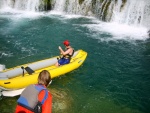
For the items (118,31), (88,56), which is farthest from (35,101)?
(118,31)

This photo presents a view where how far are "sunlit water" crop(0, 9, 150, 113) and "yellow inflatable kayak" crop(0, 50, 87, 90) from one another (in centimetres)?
42

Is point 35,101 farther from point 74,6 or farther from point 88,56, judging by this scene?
point 74,6

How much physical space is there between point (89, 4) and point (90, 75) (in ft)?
33.8

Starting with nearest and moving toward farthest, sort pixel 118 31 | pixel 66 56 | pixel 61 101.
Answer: pixel 61 101 → pixel 66 56 → pixel 118 31

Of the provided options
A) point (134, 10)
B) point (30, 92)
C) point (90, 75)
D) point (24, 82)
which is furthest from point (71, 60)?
point (134, 10)

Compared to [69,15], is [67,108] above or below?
below

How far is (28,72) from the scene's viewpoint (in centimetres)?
912

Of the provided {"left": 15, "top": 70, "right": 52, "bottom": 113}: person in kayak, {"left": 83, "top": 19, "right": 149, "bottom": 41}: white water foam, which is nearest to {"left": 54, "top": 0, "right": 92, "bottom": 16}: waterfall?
{"left": 83, "top": 19, "right": 149, "bottom": 41}: white water foam

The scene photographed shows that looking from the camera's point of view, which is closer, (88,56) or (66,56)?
(66,56)

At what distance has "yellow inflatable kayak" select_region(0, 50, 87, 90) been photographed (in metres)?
8.59

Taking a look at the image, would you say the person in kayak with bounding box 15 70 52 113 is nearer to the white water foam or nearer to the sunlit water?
the sunlit water

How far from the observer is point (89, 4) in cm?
1970

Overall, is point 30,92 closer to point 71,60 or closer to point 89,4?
point 71,60

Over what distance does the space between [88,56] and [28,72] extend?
4.36m
